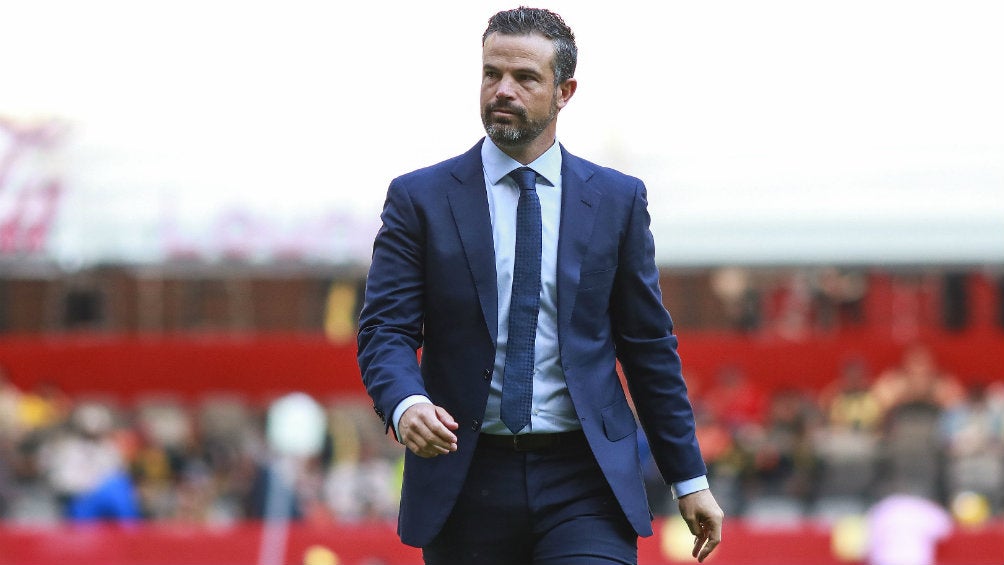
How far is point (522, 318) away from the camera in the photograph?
11.5 ft

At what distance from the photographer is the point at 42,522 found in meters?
12.1

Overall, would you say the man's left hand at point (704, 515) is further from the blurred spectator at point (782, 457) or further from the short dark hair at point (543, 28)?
the blurred spectator at point (782, 457)

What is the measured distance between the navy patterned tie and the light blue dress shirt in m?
0.02

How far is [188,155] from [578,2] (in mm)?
3954

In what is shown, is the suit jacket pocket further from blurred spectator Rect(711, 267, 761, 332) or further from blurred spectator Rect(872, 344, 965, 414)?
blurred spectator Rect(711, 267, 761, 332)

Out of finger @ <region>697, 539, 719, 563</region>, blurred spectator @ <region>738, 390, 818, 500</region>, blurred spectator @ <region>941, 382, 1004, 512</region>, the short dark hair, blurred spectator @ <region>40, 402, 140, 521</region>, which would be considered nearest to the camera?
the short dark hair

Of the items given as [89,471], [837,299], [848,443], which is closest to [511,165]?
[89,471]

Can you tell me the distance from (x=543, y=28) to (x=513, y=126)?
22 centimetres

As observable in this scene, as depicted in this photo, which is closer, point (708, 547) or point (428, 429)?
point (428, 429)

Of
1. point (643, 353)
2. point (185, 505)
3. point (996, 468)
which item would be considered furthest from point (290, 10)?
point (643, 353)

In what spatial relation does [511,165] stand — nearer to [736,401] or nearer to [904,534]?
[904,534]

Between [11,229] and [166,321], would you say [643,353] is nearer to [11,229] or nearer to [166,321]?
[11,229]

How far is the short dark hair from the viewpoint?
11.6 ft

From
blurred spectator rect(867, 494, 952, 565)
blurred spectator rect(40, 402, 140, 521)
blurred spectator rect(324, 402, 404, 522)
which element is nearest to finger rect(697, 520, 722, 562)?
blurred spectator rect(867, 494, 952, 565)
